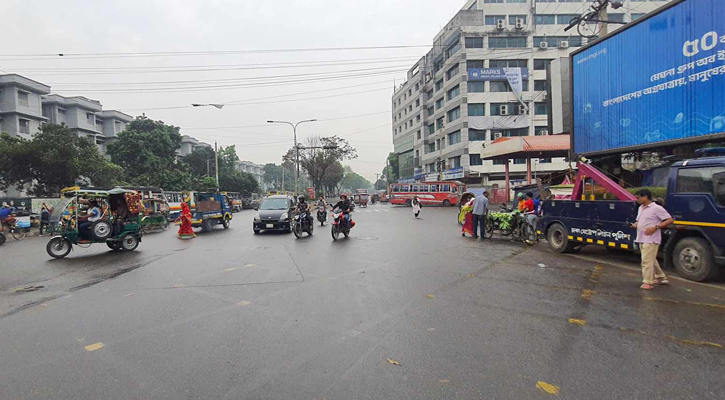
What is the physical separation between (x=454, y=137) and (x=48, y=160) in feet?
133

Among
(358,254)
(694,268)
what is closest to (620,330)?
(694,268)

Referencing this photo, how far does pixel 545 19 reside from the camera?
154 ft

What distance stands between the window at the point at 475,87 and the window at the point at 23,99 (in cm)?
4570

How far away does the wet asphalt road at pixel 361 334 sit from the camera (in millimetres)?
3078

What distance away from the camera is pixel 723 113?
7.94 metres

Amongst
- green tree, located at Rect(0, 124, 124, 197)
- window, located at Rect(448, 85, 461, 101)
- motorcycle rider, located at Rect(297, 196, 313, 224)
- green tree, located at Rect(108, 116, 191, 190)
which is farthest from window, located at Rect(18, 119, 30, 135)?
window, located at Rect(448, 85, 461, 101)

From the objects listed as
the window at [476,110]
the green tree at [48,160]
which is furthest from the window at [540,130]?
the green tree at [48,160]

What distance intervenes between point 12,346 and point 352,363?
3.65m

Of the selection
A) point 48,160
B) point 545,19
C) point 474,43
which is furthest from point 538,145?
point 545,19

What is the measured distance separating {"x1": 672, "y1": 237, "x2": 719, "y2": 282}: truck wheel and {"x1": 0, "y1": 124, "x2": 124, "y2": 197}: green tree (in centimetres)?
2978

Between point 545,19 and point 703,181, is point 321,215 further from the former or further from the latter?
point 545,19

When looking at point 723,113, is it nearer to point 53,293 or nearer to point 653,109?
point 653,109

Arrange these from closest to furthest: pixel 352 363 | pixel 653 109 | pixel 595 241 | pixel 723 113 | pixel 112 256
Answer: pixel 352 363 → pixel 723 113 → pixel 595 241 → pixel 653 109 → pixel 112 256

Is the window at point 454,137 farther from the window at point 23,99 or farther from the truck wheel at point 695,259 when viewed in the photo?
the window at point 23,99
